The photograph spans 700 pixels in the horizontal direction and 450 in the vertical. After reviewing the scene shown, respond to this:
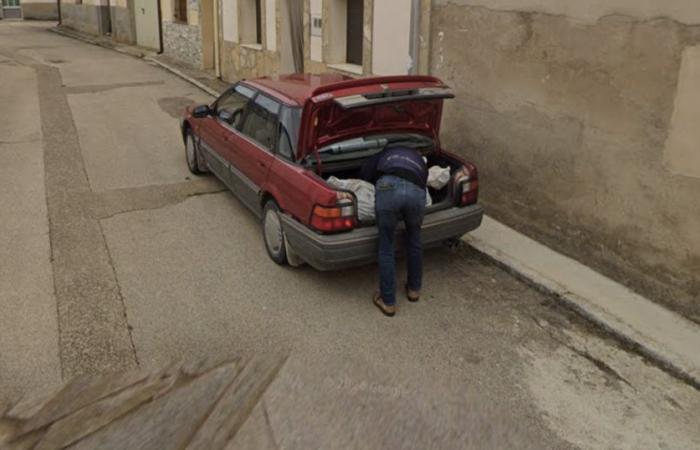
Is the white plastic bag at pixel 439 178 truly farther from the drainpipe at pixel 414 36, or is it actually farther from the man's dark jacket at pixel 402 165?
the drainpipe at pixel 414 36

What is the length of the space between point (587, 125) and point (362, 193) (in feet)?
7.57

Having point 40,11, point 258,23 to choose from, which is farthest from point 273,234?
point 40,11

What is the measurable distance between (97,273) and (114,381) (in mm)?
1838

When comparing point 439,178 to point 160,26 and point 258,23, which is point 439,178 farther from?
point 160,26

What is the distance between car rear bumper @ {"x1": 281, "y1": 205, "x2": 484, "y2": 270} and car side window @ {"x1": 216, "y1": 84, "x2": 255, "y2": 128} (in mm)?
1864

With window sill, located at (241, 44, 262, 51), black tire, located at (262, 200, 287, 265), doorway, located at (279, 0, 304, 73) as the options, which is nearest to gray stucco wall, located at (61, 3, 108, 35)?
window sill, located at (241, 44, 262, 51)

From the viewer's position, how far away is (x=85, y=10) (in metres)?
29.5

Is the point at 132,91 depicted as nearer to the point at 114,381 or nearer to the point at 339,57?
the point at 339,57

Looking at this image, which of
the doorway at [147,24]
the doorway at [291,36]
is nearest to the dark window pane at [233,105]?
the doorway at [291,36]

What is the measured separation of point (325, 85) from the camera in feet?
18.1

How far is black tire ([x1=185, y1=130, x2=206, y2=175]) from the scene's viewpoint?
8570 mm

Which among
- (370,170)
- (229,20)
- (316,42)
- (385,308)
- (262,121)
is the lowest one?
(385,308)

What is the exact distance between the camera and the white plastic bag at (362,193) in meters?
5.36

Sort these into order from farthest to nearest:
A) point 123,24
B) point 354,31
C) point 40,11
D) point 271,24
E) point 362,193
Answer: point 40,11 → point 123,24 → point 271,24 → point 354,31 → point 362,193
